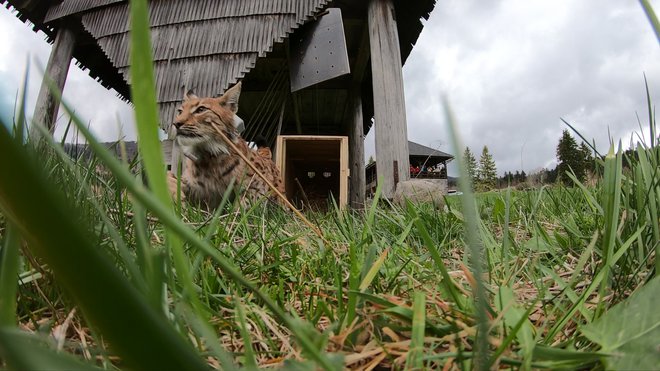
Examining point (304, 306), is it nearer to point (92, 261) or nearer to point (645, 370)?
point (645, 370)

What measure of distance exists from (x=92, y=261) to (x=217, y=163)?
3880 mm

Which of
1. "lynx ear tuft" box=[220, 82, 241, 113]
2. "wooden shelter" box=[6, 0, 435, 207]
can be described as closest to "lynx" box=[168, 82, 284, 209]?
"lynx ear tuft" box=[220, 82, 241, 113]

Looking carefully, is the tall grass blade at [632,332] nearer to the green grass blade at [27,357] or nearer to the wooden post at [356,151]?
the green grass blade at [27,357]

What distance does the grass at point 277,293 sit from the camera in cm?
19

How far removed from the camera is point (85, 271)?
18cm

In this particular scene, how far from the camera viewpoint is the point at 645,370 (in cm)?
47

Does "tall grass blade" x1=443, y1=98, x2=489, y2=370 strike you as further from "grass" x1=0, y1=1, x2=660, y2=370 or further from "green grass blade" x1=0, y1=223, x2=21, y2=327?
"green grass blade" x1=0, y1=223, x2=21, y2=327

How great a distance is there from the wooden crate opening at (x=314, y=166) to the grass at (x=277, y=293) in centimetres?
298

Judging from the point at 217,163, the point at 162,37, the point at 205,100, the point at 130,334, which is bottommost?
the point at 130,334

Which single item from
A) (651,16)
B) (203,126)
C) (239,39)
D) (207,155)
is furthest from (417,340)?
(239,39)

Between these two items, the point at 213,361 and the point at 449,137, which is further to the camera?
the point at 213,361

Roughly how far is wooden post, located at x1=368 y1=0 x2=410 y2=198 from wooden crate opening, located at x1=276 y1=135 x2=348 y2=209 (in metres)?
0.59

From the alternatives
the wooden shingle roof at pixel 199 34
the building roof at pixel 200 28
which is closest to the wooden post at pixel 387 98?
the building roof at pixel 200 28

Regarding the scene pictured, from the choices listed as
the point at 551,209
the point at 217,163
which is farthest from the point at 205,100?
the point at 551,209
